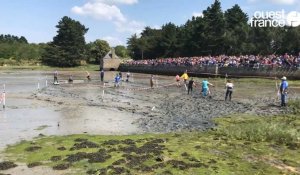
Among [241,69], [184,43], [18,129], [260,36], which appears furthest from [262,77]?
[184,43]

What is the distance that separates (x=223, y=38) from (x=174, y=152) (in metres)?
72.4

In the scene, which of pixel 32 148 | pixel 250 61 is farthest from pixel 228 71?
pixel 32 148

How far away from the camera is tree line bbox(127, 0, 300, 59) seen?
7388 centimetres

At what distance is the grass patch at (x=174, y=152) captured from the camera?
12.9 metres

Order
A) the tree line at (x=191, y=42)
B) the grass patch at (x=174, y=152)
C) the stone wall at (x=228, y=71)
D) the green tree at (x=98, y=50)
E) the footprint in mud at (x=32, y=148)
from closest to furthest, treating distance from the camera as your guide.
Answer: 1. the grass patch at (x=174, y=152)
2. the footprint in mud at (x=32, y=148)
3. the stone wall at (x=228, y=71)
4. the tree line at (x=191, y=42)
5. the green tree at (x=98, y=50)

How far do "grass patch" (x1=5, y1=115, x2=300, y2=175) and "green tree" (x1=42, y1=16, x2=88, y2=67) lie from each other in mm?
115912

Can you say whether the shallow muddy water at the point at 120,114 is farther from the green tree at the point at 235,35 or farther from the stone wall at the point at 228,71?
the green tree at the point at 235,35

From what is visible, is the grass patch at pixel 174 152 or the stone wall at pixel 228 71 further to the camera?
the stone wall at pixel 228 71

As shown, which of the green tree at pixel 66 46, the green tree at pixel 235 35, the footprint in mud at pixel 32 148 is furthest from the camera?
the green tree at pixel 66 46

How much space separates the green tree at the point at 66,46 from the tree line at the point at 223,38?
23960mm

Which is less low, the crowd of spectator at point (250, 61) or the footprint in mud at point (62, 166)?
the crowd of spectator at point (250, 61)

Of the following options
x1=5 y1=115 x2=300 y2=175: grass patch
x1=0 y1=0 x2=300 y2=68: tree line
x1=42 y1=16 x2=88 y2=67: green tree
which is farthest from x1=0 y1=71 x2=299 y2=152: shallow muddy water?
x1=42 y1=16 x2=88 y2=67: green tree

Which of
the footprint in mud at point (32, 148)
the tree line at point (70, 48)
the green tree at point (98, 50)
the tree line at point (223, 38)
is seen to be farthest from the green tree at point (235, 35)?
the footprint in mud at point (32, 148)

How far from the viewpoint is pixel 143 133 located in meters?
19.5
